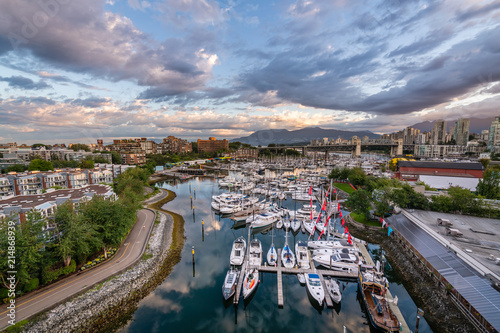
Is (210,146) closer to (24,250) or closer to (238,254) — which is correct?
(238,254)

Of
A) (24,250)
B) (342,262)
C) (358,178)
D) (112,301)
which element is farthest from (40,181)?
(358,178)

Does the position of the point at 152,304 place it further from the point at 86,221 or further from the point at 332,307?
the point at 332,307

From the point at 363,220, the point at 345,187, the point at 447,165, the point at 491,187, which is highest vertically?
the point at 447,165

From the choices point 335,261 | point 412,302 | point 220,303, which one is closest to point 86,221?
point 220,303

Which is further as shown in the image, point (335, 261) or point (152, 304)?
point (335, 261)

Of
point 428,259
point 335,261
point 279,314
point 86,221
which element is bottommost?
point 279,314

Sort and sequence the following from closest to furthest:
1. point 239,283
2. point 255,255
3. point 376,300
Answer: point 376,300 < point 239,283 < point 255,255

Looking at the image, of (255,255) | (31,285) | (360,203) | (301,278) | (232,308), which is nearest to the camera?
(31,285)
